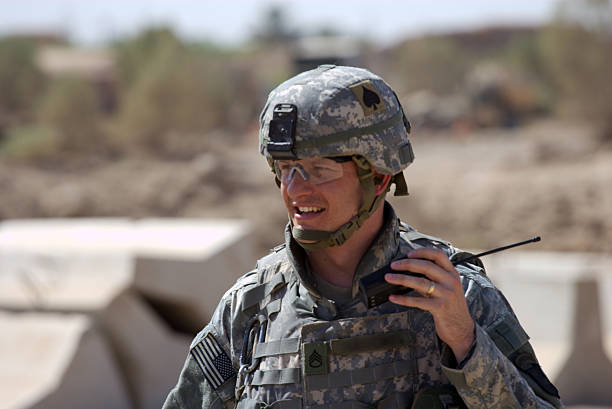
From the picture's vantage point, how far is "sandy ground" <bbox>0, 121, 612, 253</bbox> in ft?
41.8

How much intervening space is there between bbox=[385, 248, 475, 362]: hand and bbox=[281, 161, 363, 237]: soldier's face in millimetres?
260

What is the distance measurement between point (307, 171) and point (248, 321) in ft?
1.33

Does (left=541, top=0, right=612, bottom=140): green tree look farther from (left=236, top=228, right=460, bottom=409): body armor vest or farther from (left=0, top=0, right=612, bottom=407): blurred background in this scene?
(left=236, top=228, right=460, bottom=409): body armor vest

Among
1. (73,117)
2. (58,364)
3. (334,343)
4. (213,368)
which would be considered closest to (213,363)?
(213,368)

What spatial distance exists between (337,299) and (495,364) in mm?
434

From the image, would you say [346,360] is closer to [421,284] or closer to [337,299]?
[337,299]

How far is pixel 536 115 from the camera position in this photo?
25.8 m

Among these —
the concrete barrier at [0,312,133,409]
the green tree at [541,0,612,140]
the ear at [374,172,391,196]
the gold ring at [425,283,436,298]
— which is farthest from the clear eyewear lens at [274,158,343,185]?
the green tree at [541,0,612,140]

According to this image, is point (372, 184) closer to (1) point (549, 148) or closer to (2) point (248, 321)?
(2) point (248, 321)

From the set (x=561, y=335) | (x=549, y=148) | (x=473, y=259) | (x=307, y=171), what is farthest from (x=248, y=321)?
(x=549, y=148)

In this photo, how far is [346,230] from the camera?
6.11ft

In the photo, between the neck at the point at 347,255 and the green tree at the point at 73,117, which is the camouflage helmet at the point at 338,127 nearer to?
the neck at the point at 347,255

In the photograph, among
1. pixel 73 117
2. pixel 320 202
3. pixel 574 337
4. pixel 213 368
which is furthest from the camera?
pixel 73 117

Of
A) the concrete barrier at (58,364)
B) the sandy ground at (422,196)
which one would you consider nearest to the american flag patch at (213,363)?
the concrete barrier at (58,364)
